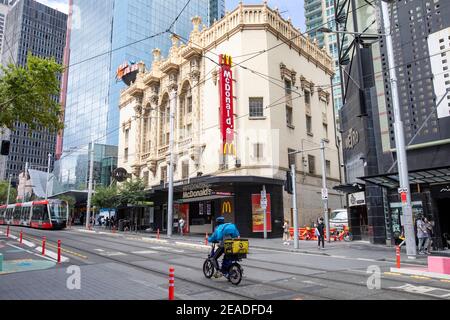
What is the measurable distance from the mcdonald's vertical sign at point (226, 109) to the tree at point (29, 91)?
16044mm

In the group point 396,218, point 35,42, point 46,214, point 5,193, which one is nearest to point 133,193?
point 46,214

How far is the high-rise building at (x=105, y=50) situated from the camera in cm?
7706

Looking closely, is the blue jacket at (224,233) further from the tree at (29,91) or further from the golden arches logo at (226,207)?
the golden arches logo at (226,207)

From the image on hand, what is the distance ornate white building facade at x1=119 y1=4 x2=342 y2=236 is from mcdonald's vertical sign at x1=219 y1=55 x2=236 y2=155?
3.13ft

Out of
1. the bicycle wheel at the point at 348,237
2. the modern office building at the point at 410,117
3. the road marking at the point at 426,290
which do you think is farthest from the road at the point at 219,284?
the bicycle wheel at the point at 348,237

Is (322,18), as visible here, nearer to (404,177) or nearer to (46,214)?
(46,214)

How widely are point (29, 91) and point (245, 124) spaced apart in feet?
63.1

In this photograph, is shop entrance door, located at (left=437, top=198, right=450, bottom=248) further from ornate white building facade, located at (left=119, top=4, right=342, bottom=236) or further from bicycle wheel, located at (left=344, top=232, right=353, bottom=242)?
ornate white building facade, located at (left=119, top=4, right=342, bottom=236)

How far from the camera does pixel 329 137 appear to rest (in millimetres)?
39812

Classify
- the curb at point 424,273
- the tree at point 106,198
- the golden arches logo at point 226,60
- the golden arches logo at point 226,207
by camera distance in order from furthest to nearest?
the tree at point 106,198 < the golden arches logo at point 226,207 < the golden arches logo at point 226,60 < the curb at point 424,273

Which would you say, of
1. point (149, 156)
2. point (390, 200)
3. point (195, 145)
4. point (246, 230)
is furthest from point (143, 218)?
point (390, 200)

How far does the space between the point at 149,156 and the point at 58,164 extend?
45256 mm

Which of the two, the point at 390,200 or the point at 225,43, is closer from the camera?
the point at 390,200
